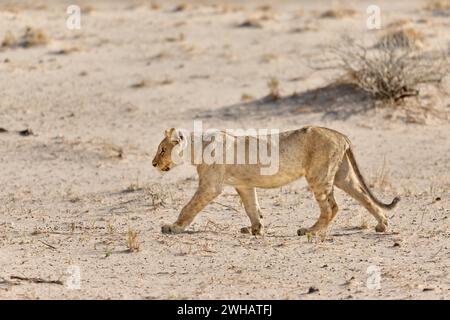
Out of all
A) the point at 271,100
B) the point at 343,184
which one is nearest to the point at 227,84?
the point at 271,100

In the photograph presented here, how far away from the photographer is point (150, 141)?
1582cm

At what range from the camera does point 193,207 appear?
10.1 meters

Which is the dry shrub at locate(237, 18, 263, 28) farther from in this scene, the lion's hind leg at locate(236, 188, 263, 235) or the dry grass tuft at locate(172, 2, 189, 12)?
the lion's hind leg at locate(236, 188, 263, 235)

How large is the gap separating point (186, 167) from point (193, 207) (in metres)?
4.16

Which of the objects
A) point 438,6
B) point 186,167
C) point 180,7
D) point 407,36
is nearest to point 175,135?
point 186,167

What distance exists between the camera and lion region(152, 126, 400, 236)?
1000cm

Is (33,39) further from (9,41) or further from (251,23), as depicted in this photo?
(251,23)

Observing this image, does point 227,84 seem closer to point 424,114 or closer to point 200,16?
point 424,114

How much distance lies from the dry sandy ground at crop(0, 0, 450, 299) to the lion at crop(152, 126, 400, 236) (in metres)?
0.30

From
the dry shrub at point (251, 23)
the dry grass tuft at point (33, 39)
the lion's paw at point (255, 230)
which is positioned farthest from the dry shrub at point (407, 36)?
the lion's paw at point (255, 230)

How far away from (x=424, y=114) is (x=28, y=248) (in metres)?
9.17

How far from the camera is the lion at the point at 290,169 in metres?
10.0

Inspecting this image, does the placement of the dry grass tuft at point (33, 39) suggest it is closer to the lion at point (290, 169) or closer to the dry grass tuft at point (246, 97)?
the dry grass tuft at point (246, 97)
